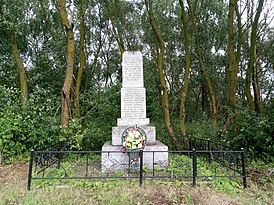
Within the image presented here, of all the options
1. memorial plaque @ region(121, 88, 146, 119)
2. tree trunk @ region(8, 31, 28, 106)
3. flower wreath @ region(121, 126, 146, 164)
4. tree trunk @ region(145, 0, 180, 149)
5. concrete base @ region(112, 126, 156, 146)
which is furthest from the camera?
tree trunk @ region(8, 31, 28, 106)

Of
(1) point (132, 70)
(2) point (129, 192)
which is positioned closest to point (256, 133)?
(1) point (132, 70)

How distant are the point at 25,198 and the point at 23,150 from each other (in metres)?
4.15

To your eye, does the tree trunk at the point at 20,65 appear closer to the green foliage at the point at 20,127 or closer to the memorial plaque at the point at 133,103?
the green foliage at the point at 20,127

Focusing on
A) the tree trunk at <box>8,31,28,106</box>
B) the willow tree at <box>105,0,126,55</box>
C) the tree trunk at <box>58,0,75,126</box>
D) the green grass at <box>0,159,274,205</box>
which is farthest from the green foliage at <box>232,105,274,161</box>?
the tree trunk at <box>8,31,28,106</box>

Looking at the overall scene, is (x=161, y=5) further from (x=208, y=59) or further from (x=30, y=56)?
(x=30, y=56)

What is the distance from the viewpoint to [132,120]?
6.91 meters

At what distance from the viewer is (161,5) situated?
13430mm

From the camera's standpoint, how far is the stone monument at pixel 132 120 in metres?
6.19

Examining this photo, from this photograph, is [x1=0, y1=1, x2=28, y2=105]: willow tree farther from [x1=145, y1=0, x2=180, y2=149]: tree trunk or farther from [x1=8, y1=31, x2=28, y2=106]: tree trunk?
[x1=145, y1=0, x2=180, y2=149]: tree trunk

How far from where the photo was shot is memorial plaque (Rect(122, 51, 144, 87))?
723 centimetres

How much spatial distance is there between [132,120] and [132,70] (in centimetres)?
165

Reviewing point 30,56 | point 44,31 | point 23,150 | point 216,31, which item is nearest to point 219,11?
point 216,31

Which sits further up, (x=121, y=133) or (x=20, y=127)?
(x=20, y=127)

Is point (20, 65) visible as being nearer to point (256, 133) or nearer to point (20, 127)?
point (20, 127)
